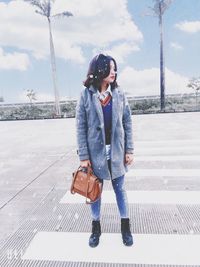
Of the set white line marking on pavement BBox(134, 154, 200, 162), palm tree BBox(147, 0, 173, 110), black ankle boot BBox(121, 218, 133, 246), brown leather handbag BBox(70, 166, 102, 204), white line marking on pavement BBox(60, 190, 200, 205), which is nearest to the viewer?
brown leather handbag BBox(70, 166, 102, 204)

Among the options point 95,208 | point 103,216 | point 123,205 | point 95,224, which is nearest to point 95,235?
point 95,224

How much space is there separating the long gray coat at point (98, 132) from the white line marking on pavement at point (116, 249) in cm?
74

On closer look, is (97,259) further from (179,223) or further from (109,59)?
(109,59)

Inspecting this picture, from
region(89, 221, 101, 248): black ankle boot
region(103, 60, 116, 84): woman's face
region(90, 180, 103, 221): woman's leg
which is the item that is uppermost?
region(103, 60, 116, 84): woman's face

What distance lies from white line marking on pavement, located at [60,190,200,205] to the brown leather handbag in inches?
57.9

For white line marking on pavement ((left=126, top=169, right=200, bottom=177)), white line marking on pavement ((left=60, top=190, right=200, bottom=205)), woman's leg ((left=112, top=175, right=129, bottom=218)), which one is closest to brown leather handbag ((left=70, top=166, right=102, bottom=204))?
woman's leg ((left=112, top=175, right=129, bottom=218))

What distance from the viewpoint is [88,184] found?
3531 millimetres

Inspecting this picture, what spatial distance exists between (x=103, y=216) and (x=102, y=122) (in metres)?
1.50

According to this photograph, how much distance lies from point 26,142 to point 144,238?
829cm

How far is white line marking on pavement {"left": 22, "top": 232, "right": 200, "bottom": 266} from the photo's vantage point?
3.38m

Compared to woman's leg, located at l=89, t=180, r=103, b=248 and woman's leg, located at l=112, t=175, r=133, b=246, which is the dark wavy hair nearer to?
woman's leg, located at l=112, t=175, r=133, b=246

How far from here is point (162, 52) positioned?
2812 cm

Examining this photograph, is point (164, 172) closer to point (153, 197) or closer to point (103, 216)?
point (153, 197)

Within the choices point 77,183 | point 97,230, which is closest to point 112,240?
point 97,230
